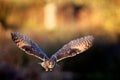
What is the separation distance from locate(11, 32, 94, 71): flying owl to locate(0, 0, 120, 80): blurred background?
3.74ft

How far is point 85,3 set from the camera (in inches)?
211

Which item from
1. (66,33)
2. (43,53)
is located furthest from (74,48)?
(66,33)

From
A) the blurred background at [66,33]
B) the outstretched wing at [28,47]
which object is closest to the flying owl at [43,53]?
the outstretched wing at [28,47]

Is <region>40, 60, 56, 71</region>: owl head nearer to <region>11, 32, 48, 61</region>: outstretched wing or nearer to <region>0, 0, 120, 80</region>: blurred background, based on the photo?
<region>11, 32, 48, 61</region>: outstretched wing

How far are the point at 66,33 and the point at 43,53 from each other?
3.75 metres

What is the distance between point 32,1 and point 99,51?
1745 mm

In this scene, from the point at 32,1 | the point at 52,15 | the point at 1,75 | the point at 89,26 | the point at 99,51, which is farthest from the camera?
the point at 52,15

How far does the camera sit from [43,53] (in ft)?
2.40

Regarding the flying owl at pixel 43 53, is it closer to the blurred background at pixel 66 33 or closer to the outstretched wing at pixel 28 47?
the outstretched wing at pixel 28 47

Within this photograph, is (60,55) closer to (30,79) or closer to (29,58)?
(30,79)

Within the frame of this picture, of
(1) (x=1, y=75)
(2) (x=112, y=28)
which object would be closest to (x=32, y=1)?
(2) (x=112, y=28)

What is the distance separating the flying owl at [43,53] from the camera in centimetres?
72

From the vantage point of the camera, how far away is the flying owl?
0.72m

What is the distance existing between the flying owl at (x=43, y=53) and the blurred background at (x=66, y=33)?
1139mm
